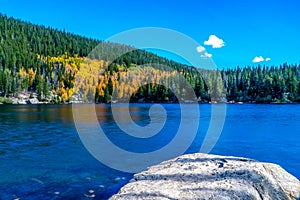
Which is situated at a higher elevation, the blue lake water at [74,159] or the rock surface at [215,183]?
the rock surface at [215,183]

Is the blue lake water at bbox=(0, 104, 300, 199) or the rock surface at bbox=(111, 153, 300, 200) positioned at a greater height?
the rock surface at bbox=(111, 153, 300, 200)

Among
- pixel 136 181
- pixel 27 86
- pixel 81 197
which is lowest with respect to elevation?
pixel 81 197

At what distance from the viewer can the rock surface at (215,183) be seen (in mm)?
11578

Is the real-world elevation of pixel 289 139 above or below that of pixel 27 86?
below

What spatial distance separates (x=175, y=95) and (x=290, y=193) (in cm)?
18429

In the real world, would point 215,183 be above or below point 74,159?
above

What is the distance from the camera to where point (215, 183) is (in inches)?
493

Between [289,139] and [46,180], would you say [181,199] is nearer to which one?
[46,180]

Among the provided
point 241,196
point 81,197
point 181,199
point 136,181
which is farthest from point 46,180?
point 241,196

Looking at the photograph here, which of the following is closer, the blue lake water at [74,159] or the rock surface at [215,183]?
the rock surface at [215,183]

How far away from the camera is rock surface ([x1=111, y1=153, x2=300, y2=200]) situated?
38.0ft

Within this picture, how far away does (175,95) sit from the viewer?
196250mm

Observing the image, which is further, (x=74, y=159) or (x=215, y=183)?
(x=74, y=159)

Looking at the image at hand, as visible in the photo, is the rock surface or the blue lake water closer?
the rock surface
